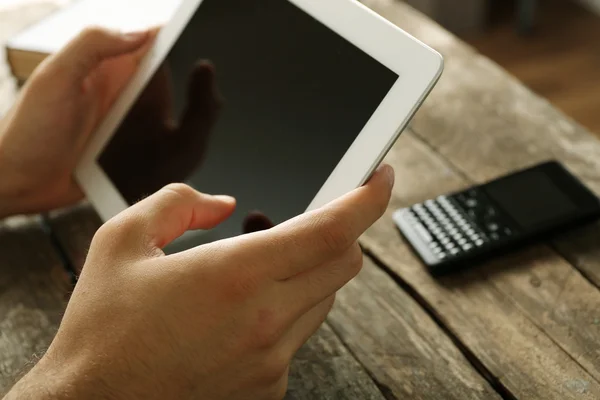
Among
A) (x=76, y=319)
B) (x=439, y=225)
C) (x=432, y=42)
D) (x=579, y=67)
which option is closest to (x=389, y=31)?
(x=439, y=225)

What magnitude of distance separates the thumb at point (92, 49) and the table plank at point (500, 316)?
1.10ft

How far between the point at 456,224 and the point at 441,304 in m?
0.09

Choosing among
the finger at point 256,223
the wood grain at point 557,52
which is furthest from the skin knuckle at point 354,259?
the wood grain at point 557,52

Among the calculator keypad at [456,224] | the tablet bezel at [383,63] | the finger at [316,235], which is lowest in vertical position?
the calculator keypad at [456,224]

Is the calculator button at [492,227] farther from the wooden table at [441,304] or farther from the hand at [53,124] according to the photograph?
the hand at [53,124]

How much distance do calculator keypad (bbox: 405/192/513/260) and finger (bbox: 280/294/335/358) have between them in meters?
0.16

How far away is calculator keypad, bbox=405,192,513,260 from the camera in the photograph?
2.07 feet

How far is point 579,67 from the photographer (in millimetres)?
1892

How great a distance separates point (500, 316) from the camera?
593mm

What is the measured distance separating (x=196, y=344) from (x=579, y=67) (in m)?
1.75

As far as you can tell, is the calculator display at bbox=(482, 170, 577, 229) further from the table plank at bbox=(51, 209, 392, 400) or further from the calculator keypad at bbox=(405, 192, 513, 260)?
the table plank at bbox=(51, 209, 392, 400)

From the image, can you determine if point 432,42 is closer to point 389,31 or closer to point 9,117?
point 389,31

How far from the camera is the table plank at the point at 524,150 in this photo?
1.94 feet

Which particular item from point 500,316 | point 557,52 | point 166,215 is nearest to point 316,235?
point 166,215
